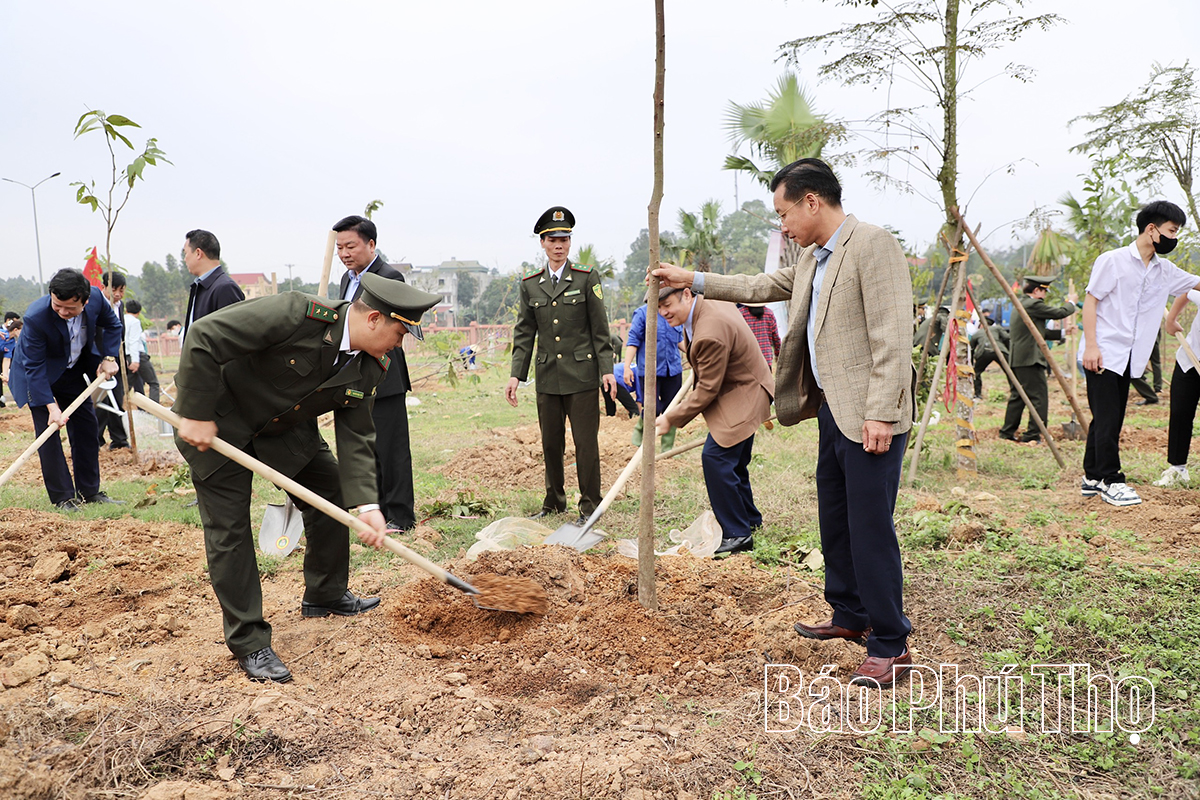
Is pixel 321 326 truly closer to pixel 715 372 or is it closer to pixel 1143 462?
pixel 715 372

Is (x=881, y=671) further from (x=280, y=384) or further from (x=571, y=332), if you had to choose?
(x=571, y=332)

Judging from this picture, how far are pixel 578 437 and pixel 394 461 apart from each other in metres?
1.28

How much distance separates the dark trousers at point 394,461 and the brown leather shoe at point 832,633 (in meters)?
2.89

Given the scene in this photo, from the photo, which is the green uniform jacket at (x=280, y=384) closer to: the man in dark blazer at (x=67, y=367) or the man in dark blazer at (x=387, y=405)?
the man in dark blazer at (x=387, y=405)

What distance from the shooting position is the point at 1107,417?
5.21 meters

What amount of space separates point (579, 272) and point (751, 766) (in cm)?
380

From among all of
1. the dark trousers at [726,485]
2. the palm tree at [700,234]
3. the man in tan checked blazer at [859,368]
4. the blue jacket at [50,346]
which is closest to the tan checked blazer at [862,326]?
the man in tan checked blazer at [859,368]

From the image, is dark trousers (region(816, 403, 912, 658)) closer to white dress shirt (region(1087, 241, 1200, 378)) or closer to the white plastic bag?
the white plastic bag

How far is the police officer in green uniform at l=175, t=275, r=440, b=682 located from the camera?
9.64ft

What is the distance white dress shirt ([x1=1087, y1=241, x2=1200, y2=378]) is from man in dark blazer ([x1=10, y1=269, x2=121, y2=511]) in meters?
7.09

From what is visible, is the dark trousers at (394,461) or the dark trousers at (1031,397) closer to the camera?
the dark trousers at (394,461)

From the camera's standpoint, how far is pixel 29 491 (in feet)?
21.6

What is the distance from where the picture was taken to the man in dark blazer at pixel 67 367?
563 centimetres

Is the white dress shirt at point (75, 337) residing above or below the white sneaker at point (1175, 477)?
above
